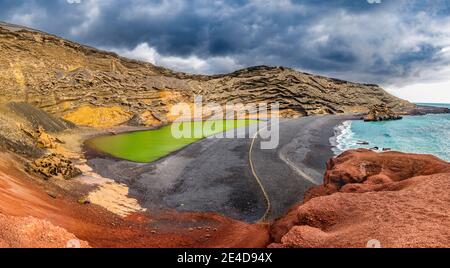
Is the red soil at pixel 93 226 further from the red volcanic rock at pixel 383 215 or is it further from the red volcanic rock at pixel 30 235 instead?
the red volcanic rock at pixel 383 215

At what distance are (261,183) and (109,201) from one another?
9.88 metres

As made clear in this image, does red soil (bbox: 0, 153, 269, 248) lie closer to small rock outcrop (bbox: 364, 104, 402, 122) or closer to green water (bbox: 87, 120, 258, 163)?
green water (bbox: 87, 120, 258, 163)

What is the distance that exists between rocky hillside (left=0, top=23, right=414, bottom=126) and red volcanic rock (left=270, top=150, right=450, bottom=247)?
4481 centimetres

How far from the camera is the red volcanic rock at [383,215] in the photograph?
679 centimetres

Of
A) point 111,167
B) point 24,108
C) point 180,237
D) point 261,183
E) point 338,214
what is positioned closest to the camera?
point 338,214

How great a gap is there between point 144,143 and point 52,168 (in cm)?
1749

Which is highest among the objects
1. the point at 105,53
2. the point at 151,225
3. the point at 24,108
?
the point at 105,53

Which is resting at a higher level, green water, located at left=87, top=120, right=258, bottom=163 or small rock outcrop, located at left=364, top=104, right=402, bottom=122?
small rock outcrop, located at left=364, top=104, right=402, bottom=122

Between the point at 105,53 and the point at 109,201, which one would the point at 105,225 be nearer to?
the point at 109,201

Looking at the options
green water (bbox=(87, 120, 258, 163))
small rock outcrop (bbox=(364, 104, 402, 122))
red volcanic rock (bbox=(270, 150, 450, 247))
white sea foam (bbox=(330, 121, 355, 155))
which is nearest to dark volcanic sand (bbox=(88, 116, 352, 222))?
white sea foam (bbox=(330, 121, 355, 155))

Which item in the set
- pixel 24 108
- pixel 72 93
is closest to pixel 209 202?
pixel 24 108

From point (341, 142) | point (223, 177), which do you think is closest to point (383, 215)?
point (223, 177)

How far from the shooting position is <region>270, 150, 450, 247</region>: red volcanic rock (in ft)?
22.3

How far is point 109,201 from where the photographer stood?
19.5 metres
